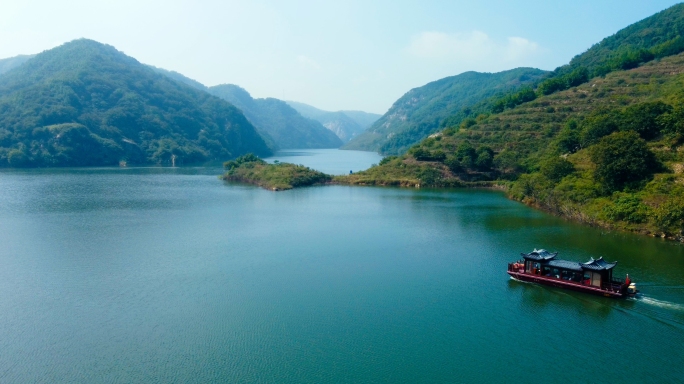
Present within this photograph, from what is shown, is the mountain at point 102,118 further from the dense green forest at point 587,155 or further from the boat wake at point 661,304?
the boat wake at point 661,304

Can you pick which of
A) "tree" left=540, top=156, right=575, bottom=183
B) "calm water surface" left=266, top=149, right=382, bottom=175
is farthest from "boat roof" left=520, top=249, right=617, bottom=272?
"calm water surface" left=266, top=149, right=382, bottom=175

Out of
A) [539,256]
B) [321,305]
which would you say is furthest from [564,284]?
[321,305]

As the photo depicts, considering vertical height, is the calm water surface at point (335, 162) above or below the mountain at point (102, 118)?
below

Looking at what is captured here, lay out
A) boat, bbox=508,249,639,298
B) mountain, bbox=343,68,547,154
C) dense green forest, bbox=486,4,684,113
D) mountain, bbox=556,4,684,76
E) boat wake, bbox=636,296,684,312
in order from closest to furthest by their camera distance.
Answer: boat wake, bbox=636,296,684,312, boat, bbox=508,249,639,298, mountain, bbox=556,4,684,76, dense green forest, bbox=486,4,684,113, mountain, bbox=343,68,547,154

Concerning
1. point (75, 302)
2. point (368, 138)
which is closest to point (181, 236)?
point (75, 302)

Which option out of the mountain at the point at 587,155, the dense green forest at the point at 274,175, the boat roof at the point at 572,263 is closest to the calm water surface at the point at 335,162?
the dense green forest at the point at 274,175

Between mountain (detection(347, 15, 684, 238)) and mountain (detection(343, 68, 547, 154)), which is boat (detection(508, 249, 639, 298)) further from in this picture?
mountain (detection(343, 68, 547, 154))

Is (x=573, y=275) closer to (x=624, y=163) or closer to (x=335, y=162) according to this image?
(x=624, y=163)
